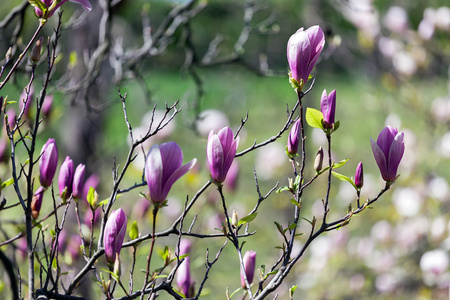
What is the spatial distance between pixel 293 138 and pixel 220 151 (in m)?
0.12

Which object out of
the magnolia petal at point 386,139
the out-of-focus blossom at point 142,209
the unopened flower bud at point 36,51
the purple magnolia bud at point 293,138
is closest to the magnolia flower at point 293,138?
the purple magnolia bud at point 293,138

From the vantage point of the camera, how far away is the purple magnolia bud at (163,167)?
0.63m

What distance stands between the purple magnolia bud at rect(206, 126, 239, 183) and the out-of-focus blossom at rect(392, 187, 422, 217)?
196cm

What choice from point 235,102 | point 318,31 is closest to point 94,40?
point 318,31

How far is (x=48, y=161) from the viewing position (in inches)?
30.2

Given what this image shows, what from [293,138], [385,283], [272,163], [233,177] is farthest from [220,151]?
[272,163]

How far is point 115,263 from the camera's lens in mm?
647

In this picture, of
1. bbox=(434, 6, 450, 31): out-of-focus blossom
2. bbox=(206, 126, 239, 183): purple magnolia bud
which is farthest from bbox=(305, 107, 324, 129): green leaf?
bbox=(434, 6, 450, 31): out-of-focus blossom

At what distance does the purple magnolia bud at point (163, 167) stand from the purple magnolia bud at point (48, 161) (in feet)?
0.63

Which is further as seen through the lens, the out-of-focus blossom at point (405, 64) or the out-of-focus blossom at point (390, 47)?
the out-of-focus blossom at point (390, 47)

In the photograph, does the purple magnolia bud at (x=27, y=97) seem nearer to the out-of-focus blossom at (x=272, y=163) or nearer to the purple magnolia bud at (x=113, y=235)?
the purple magnolia bud at (x=113, y=235)

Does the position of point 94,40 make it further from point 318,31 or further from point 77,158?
point 318,31

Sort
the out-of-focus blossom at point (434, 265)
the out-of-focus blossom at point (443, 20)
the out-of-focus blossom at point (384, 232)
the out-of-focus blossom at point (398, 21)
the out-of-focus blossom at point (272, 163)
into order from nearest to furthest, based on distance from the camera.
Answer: the out-of-focus blossom at point (434, 265) < the out-of-focus blossom at point (443, 20) < the out-of-focus blossom at point (398, 21) < the out-of-focus blossom at point (384, 232) < the out-of-focus blossom at point (272, 163)

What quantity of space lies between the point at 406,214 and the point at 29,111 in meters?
1.85
